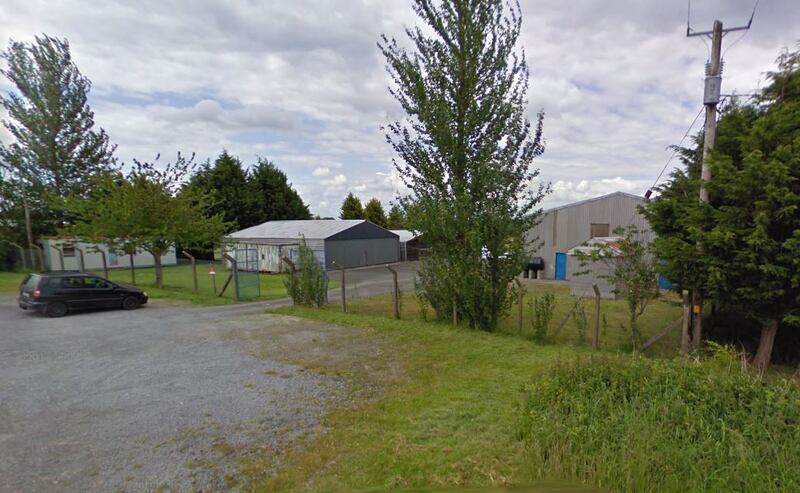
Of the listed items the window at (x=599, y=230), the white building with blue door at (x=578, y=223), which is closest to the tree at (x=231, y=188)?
the white building with blue door at (x=578, y=223)

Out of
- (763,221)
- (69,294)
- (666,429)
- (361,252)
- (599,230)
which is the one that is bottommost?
(666,429)

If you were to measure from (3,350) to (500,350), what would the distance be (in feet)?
34.4

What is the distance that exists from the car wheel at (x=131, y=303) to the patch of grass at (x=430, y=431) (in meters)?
11.2

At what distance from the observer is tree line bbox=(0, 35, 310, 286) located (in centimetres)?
1708

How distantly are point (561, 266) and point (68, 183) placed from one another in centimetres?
3726

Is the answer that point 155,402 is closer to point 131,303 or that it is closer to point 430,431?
point 430,431

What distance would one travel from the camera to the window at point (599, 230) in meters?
24.1

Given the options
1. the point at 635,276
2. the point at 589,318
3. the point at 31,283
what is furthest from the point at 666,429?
the point at 31,283

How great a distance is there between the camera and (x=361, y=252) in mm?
31562

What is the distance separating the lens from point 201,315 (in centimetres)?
1234

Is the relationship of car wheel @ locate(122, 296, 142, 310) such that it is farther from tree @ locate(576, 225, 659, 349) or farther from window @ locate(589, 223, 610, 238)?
window @ locate(589, 223, 610, 238)

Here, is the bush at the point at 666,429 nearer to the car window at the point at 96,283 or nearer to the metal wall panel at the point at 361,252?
the car window at the point at 96,283

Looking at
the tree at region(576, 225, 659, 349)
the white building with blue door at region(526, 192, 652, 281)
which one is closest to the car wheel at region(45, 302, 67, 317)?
the tree at region(576, 225, 659, 349)

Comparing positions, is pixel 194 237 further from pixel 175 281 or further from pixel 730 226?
pixel 730 226
